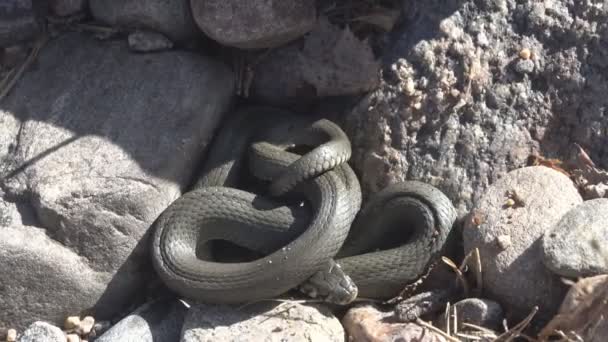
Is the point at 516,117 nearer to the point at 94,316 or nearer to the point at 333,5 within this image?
the point at 333,5

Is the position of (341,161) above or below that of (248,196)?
above

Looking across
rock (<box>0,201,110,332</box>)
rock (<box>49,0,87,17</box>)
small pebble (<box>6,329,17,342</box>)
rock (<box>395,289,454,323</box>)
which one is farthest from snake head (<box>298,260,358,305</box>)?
rock (<box>49,0,87,17</box>)

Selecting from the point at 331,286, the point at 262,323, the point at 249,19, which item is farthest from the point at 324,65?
the point at 262,323

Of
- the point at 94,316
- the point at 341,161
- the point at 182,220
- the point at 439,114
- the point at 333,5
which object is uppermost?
the point at 333,5

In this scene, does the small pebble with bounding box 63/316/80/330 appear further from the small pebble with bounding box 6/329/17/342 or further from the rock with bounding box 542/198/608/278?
the rock with bounding box 542/198/608/278

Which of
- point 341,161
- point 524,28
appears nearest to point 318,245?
point 341,161

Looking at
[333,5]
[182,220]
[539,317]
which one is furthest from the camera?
[333,5]
